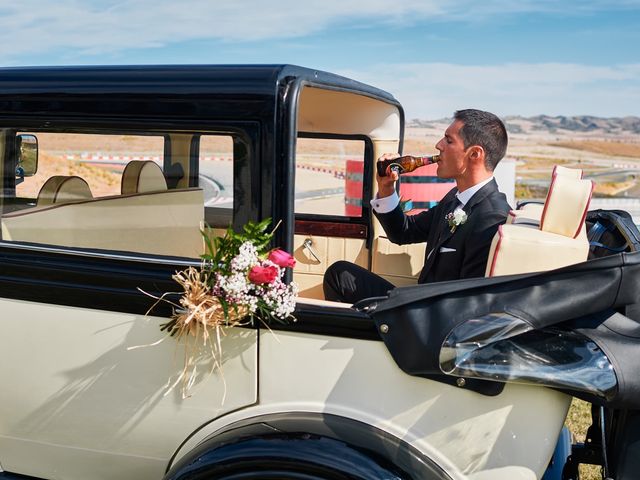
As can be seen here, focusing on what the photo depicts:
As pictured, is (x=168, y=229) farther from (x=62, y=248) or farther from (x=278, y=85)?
(x=278, y=85)

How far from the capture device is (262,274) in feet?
7.12

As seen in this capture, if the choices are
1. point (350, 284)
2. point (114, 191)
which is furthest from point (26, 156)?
point (350, 284)

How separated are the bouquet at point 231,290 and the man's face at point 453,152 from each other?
47.5 inches

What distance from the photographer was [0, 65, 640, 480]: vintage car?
212 centimetres

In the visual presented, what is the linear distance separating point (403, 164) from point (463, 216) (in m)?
0.64

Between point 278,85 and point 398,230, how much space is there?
1571 mm

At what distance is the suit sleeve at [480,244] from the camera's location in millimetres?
2822

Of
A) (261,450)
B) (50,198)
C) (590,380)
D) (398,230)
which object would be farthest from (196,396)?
(398,230)

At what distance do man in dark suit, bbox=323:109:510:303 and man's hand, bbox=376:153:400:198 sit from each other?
345mm

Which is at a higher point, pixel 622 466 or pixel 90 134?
pixel 90 134

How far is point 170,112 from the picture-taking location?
92.2 inches

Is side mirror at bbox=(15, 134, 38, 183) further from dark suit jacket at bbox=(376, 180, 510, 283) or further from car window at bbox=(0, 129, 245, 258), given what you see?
dark suit jacket at bbox=(376, 180, 510, 283)

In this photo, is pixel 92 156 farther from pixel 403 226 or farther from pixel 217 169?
pixel 403 226

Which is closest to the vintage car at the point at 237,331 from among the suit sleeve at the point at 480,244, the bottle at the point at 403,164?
the suit sleeve at the point at 480,244
